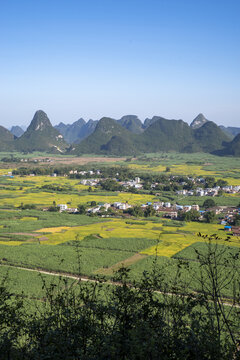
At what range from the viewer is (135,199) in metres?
48.0

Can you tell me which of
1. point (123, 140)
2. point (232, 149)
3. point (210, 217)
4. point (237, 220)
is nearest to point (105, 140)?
point (123, 140)

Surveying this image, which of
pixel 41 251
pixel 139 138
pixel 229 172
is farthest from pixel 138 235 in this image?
pixel 139 138

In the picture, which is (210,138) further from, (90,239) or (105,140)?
(90,239)

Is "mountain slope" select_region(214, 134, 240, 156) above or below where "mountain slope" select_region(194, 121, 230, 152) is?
below

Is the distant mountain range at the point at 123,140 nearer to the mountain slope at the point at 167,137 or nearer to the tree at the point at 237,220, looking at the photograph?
the mountain slope at the point at 167,137

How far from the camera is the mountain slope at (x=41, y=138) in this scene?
128 metres

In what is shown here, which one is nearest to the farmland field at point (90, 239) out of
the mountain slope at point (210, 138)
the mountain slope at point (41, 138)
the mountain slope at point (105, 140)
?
the mountain slope at point (105, 140)

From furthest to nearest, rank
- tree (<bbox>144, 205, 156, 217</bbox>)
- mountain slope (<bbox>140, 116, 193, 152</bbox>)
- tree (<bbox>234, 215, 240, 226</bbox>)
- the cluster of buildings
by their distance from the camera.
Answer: mountain slope (<bbox>140, 116, 193, 152</bbox>) < the cluster of buildings < tree (<bbox>144, 205, 156, 217</bbox>) < tree (<bbox>234, 215, 240, 226</bbox>)

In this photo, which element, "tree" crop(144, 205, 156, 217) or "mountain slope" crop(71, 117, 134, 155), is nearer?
"tree" crop(144, 205, 156, 217)

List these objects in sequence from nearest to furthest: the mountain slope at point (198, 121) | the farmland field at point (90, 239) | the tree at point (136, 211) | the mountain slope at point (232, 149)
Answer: the farmland field at point (90, 239)
the tree at point (136, 211)
the mountain slope at point (232, 149)
the mountain slope at point (198, 121)

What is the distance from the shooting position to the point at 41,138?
429 feet

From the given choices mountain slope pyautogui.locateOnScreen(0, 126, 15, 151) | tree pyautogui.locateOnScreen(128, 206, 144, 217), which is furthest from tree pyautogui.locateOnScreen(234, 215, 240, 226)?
mountain slope pyautogui.locateOnScreen(0, 126, 15, 151)

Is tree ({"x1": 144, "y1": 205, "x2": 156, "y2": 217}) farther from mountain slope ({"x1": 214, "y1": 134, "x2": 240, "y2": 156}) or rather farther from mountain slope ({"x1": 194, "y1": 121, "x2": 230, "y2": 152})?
mountain slope ({"x1": 194, "y1": 121, "x2": 230, "y2": 152})

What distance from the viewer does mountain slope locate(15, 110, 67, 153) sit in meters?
128
